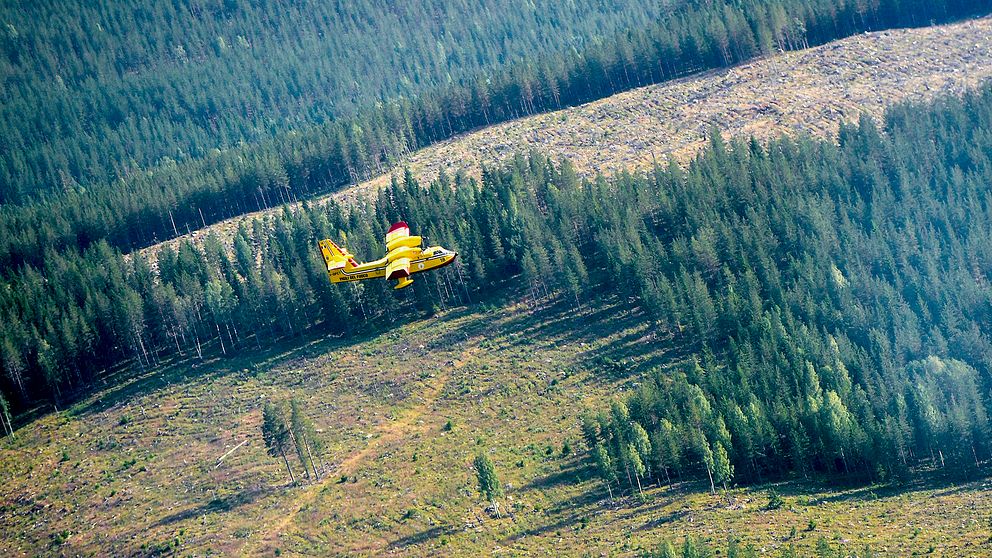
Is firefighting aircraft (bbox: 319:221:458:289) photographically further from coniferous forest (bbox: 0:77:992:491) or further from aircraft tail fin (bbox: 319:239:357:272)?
coniferous forest (bbox: 0:77:992:491)

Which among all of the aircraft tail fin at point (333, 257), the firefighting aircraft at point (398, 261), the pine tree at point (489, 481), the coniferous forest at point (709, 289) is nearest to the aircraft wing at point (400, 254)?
the firefighting aircraft at point (398, 261)

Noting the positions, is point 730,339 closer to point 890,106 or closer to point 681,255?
point 681,255

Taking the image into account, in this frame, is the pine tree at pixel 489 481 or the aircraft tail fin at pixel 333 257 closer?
the pine tree at pixel 489 481

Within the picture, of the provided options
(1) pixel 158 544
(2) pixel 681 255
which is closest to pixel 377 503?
(1) pixel 158 544

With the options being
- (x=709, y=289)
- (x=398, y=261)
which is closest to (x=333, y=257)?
(x=398, y=261)

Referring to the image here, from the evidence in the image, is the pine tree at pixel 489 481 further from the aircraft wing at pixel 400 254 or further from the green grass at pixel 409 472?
the aircraft wing at pixel 400 254

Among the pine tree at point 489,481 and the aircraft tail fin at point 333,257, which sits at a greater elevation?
the aircraft tail fin at point 333,257
